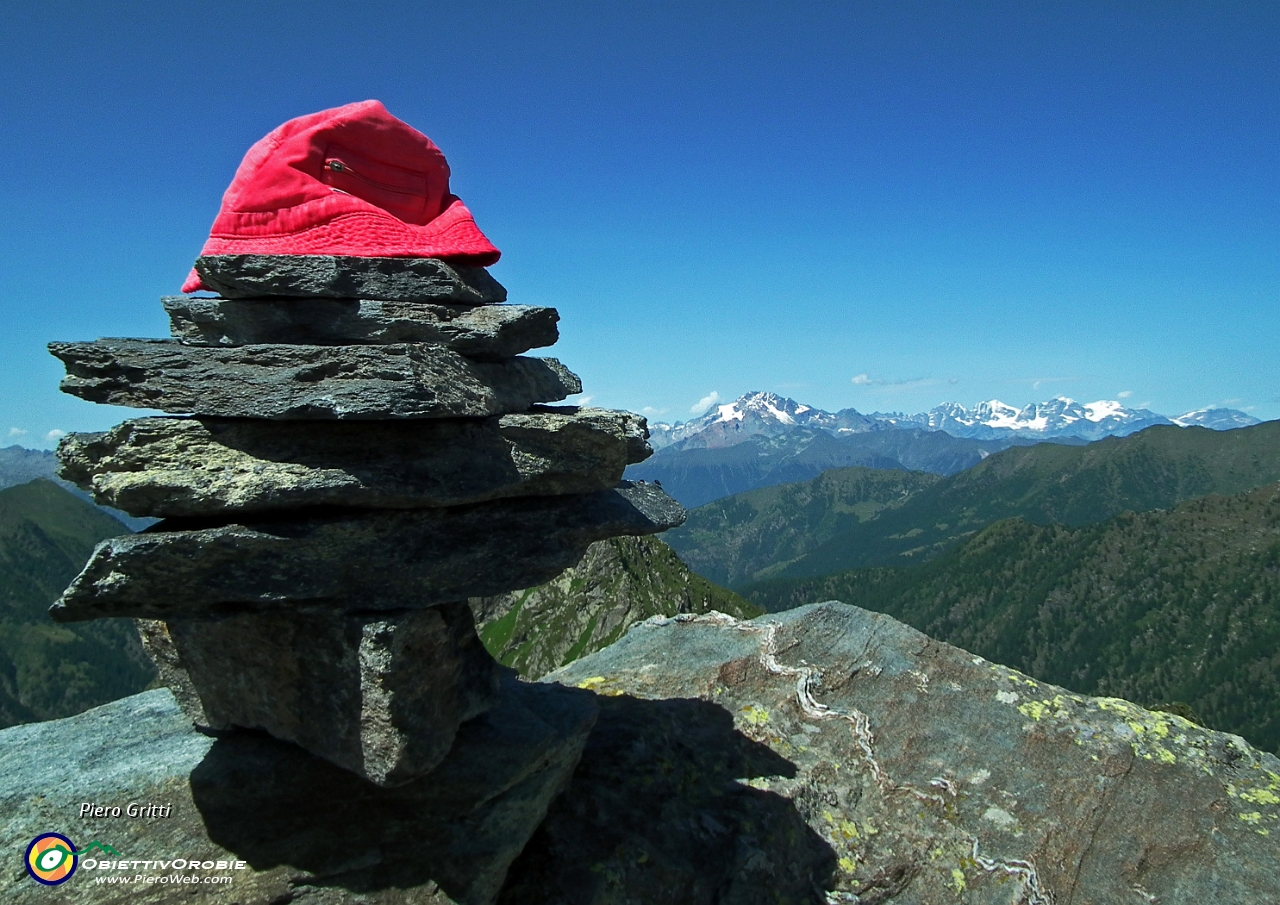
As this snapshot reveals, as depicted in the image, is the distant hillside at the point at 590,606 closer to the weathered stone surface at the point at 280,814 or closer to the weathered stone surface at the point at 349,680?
the weathered stone surface at the point at 280,814

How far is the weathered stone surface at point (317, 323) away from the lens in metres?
10.8

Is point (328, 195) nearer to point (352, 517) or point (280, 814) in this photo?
point (352, 517)

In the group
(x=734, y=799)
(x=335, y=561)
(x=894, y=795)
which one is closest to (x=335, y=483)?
(x=335, y=561)

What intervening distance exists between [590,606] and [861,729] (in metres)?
158

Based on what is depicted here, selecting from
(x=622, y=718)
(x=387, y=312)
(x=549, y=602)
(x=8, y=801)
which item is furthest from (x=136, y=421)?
(x=549, y=602)

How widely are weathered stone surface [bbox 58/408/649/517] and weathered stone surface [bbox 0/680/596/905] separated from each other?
4398mm

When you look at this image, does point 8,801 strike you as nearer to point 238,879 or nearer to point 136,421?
point 238,879

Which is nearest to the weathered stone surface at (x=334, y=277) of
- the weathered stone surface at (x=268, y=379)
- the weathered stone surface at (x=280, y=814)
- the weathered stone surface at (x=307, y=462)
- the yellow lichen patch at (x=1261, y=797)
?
the weathered stone surface at (x=268, y=379)

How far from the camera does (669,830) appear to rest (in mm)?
12883

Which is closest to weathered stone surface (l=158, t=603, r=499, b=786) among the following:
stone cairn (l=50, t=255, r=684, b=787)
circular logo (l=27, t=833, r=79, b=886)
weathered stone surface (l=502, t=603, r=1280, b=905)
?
stone cairn (l=50, t=255, r=684, b=787)

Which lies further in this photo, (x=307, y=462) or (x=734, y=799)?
(x=734, y=799)

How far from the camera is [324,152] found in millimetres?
10977

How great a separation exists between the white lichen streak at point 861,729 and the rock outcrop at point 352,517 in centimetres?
660

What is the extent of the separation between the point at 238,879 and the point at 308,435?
5957 millimetres
